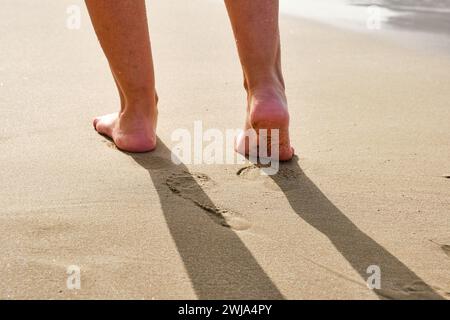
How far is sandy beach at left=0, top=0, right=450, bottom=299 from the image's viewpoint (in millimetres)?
1354

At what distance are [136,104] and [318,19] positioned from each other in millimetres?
2199

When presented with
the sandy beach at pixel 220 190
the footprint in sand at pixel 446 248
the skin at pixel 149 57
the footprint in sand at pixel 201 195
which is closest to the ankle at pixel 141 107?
the skin at pixel 149 57

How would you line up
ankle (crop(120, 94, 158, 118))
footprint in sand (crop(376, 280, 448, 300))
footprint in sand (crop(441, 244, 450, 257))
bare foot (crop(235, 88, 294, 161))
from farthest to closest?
ankle (crop(120, 94, 158, 118))
bare foot (crop(235, 88, 294, 161))
footprint in sand (crop(441, 244, 450, 257))
footprint in sand (crop(376, 280, 448, 300))

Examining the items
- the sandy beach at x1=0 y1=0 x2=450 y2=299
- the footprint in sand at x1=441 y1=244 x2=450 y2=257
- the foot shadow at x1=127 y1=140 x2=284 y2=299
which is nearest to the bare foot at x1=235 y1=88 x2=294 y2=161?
the sandy beach at x1=0 y1=0 x2=450 y2=299

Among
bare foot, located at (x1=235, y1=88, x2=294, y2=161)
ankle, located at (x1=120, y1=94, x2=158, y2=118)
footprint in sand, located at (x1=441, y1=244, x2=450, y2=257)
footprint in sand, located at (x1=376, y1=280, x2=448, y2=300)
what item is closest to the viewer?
footprint in sand, located at (x1=376, y1=280, x2=448, y2=300)

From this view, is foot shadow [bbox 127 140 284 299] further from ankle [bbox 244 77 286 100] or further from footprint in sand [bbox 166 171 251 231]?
ankle [bbox 244 77 286 100]

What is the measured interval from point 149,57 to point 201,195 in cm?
44

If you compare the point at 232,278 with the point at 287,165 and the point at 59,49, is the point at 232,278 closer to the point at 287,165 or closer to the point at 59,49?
the point at 287,165

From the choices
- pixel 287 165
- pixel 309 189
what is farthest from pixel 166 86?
pixel 309 189

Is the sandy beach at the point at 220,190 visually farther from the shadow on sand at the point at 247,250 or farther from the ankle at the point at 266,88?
the ankle at the point at 266,88

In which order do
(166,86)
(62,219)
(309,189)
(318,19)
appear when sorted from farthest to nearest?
(318,19)
(166,86)
(309,189)
(62,219)

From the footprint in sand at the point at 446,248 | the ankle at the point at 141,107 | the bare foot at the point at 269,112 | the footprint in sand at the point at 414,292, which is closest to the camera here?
the footprint in sand at the point at 414,292

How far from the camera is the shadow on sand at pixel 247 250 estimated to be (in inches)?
52.1
